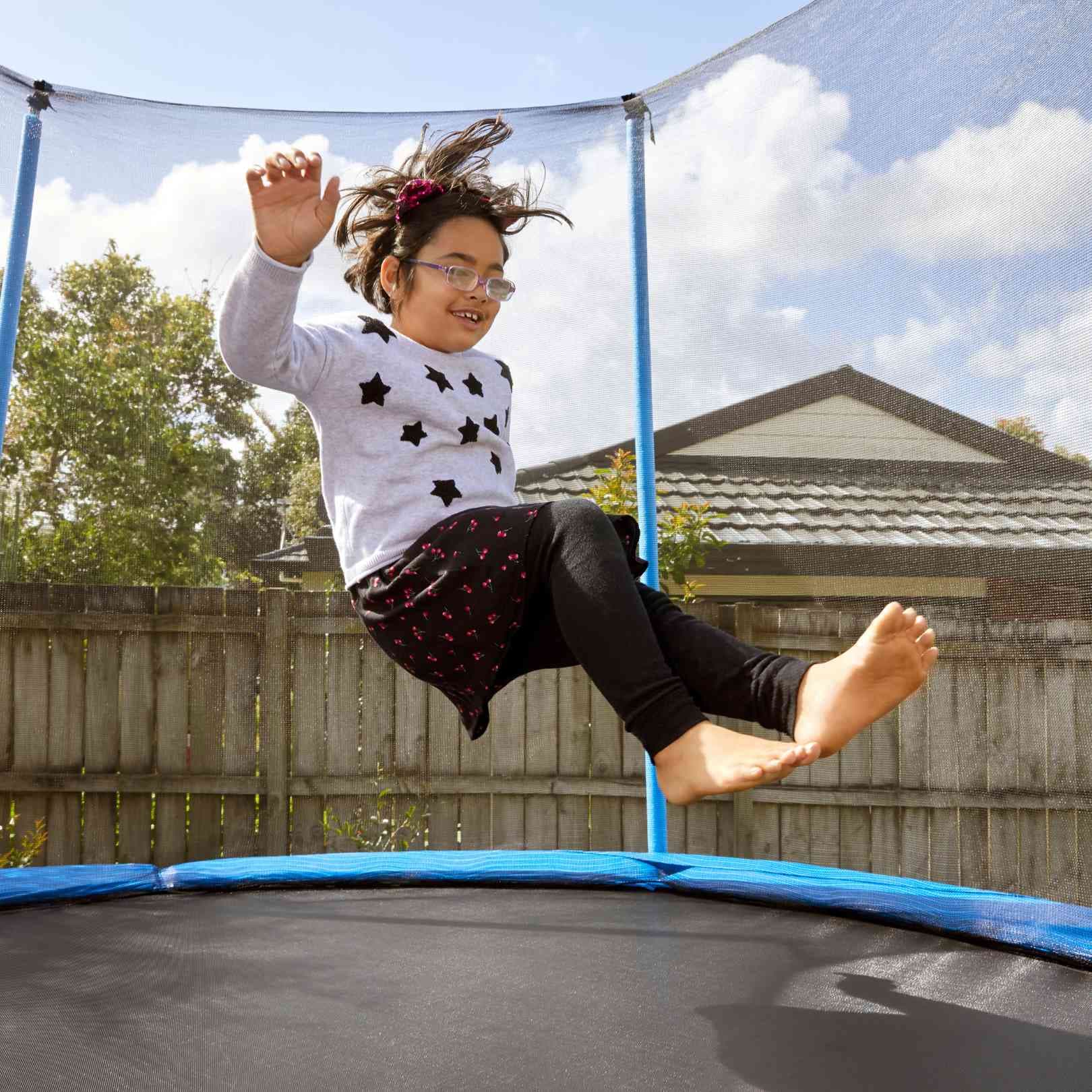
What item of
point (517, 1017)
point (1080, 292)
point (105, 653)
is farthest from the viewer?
point (105, 653)

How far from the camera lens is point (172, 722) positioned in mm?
2525

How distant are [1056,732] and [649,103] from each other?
4.76 feet

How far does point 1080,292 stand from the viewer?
163 centimetres

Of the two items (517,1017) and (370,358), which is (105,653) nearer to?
(370,358)

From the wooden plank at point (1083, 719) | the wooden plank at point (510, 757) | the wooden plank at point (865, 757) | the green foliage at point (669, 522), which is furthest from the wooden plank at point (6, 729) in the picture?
the wooden plank at point (1083, 719)

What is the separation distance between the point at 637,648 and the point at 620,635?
21mm

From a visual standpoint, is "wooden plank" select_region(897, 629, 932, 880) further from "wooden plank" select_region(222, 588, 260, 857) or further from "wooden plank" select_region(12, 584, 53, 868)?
"wooden plank" select_region(12, 584, 53, 868)

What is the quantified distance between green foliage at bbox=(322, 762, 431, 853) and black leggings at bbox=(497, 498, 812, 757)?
151 cm

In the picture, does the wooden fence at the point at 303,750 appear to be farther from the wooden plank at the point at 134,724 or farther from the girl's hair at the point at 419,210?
the girl's hair at the point at 419,210

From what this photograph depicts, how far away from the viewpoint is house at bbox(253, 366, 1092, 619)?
5.70 ft

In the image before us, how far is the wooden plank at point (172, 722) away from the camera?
8.27 ft

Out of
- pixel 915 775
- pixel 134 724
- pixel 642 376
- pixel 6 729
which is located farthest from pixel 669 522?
pixel 6 729

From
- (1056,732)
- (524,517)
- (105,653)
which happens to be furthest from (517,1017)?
(105,653)

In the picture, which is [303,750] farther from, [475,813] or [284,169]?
[284,169]
